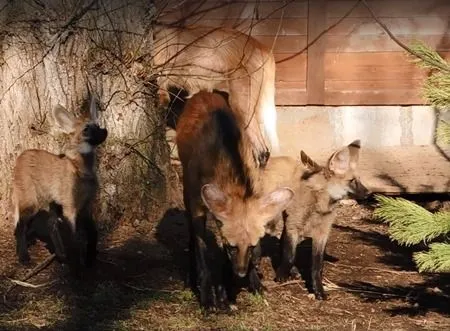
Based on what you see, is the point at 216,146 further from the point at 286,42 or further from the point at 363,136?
the point at 363,136

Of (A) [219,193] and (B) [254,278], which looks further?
(B) [254,278]

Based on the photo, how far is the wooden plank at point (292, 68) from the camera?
27.2 feet

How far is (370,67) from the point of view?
8305 mm

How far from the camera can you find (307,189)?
225 inches

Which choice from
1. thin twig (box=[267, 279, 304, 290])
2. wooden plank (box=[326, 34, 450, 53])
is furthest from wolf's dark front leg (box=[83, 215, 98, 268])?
wooden plank (box=[326, 34, 450, 53])

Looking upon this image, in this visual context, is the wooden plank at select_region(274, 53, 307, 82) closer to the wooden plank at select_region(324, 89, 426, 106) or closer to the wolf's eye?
the wooden plank at select_region(324, 89, 426, 106)

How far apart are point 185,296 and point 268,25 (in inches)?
140

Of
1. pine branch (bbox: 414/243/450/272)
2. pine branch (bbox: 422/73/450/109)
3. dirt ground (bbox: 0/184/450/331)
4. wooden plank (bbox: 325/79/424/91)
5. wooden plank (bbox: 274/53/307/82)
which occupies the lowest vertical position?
dirt ground (bbox: 0/184/450/331)

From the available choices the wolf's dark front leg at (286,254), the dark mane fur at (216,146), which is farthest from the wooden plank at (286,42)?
the wolf's dark front leg at (286,254)

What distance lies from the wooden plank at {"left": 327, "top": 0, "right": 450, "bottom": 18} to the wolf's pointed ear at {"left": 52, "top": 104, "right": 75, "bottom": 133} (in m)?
3.21

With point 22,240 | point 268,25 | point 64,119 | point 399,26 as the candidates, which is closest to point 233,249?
point 64,119

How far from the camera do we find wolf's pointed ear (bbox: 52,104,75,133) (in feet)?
19.1

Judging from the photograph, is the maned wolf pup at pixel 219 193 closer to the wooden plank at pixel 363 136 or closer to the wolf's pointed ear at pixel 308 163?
the wolf's pointed ear at pixel 308 163

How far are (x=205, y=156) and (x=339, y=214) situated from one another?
9.44ft
